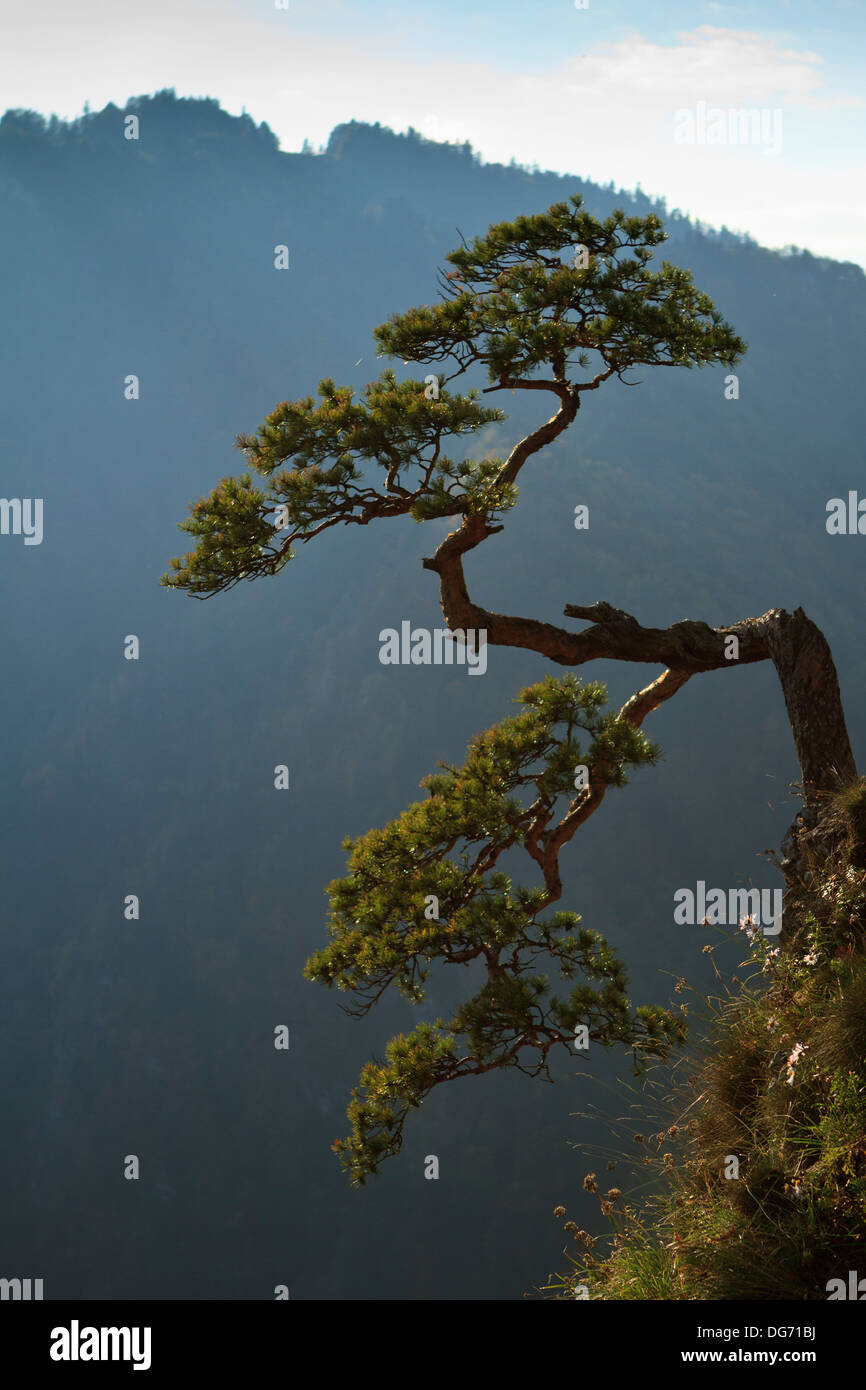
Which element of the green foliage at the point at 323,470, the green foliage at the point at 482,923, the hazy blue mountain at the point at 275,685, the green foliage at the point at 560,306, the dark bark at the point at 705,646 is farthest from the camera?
the hazy blue mountain at the point at 275,685

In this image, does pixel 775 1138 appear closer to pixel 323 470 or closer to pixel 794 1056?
pixel 794 1056

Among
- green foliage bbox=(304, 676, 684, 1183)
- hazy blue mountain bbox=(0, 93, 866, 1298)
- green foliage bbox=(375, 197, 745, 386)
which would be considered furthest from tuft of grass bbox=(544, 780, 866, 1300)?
hazy blue mountain bbox=(0, 93, 866, 1298)

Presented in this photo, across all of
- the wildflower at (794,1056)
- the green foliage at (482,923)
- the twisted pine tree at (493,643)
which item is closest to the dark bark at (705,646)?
the twisted pine tree at (493,643)

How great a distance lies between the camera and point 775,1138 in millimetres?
3135

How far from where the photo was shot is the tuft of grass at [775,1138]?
283 cm

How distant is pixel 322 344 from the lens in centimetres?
9406

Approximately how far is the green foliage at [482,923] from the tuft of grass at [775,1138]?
0.39m

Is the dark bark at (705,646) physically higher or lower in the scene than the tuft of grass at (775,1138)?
higher

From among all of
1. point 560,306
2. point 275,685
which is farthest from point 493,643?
point 275,685

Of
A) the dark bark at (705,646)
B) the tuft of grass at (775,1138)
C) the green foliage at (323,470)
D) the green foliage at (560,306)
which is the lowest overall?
the tuft of grass at (775,1138)

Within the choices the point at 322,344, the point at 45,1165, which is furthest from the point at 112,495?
the point at 45,1165

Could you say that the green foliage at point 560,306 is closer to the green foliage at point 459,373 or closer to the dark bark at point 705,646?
the green foliage at point 459,373

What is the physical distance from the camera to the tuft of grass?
2832 mm

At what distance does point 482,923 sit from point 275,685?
6625 centimetres
